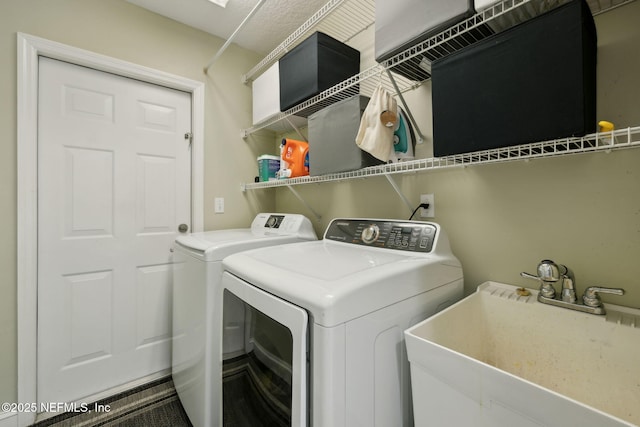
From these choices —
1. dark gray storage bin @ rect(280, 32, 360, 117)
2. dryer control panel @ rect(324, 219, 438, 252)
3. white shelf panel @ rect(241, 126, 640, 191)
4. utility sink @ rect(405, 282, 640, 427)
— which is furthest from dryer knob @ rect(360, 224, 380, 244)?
dark gray storage bin @ rect(280, 32, 360, 117)

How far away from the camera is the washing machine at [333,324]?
0.72 meters

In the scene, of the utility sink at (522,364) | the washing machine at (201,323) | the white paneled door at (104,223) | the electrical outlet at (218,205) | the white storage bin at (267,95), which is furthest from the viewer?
the electrical outlet at (218,205)

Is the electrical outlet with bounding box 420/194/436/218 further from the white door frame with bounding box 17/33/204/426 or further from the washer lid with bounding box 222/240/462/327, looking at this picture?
the white door frame with bounding box 17/33/204/426

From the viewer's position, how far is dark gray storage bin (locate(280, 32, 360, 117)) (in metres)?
1.53

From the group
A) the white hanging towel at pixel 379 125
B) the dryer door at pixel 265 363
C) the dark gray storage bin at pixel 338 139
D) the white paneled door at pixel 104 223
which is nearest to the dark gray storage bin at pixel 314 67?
the dark gray storage bin at pixel 338 139

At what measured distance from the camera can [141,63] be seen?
1.93 m

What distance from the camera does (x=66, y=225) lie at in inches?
67.4

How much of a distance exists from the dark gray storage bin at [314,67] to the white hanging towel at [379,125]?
0.46 metres

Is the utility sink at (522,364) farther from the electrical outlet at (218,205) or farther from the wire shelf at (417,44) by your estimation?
the electrical outlet at (218,205)

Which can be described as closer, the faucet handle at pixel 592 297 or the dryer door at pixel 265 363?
the dryer door at pixel 265 363

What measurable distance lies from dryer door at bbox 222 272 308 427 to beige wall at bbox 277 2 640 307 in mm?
951

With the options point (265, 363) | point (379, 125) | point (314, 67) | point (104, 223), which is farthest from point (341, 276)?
point (104, 223)

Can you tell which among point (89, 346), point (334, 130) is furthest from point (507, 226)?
point (89, 346)

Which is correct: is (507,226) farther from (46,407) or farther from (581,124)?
(46,407)
